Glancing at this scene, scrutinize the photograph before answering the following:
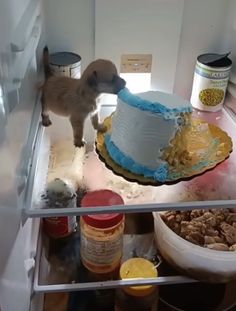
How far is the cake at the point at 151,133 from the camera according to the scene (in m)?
0.73

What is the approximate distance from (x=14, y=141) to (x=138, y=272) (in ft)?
1.51

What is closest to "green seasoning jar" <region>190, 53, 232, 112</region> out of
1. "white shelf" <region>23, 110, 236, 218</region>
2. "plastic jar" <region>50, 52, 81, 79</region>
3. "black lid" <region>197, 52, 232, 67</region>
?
"black lid" <region>197, 52, 232, 67</region>

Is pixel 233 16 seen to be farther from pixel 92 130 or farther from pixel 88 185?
pixel 88 185

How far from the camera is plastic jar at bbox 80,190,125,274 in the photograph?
2.48 feet

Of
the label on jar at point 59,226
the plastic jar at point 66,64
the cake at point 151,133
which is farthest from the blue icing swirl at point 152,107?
the label on jar at point 59,226

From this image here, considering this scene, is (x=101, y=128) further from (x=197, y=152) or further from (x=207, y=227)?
(x=207, y=227)

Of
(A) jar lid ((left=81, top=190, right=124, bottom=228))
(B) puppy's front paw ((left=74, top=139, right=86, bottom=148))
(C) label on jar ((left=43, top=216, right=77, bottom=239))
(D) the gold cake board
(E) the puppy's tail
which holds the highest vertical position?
(E) the puppy's tail

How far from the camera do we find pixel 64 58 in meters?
0.95

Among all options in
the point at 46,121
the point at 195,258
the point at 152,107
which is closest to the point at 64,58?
the point at 46,121

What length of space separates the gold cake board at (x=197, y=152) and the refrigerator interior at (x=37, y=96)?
0.07 ft

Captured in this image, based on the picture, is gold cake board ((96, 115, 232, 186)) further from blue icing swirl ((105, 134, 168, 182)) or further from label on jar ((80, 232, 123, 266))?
label on jar ((80, 232, 123, 266))

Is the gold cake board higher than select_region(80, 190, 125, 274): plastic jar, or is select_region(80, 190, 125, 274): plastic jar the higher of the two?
the gold cake board

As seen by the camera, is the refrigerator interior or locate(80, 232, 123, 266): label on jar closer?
the refrigerator interior

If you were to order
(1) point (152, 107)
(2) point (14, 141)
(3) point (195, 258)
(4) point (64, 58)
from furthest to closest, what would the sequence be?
(4) point (64, 58)
(3) point (195, 258)
(1) point (152, 107)
(2) point (14, 141)
